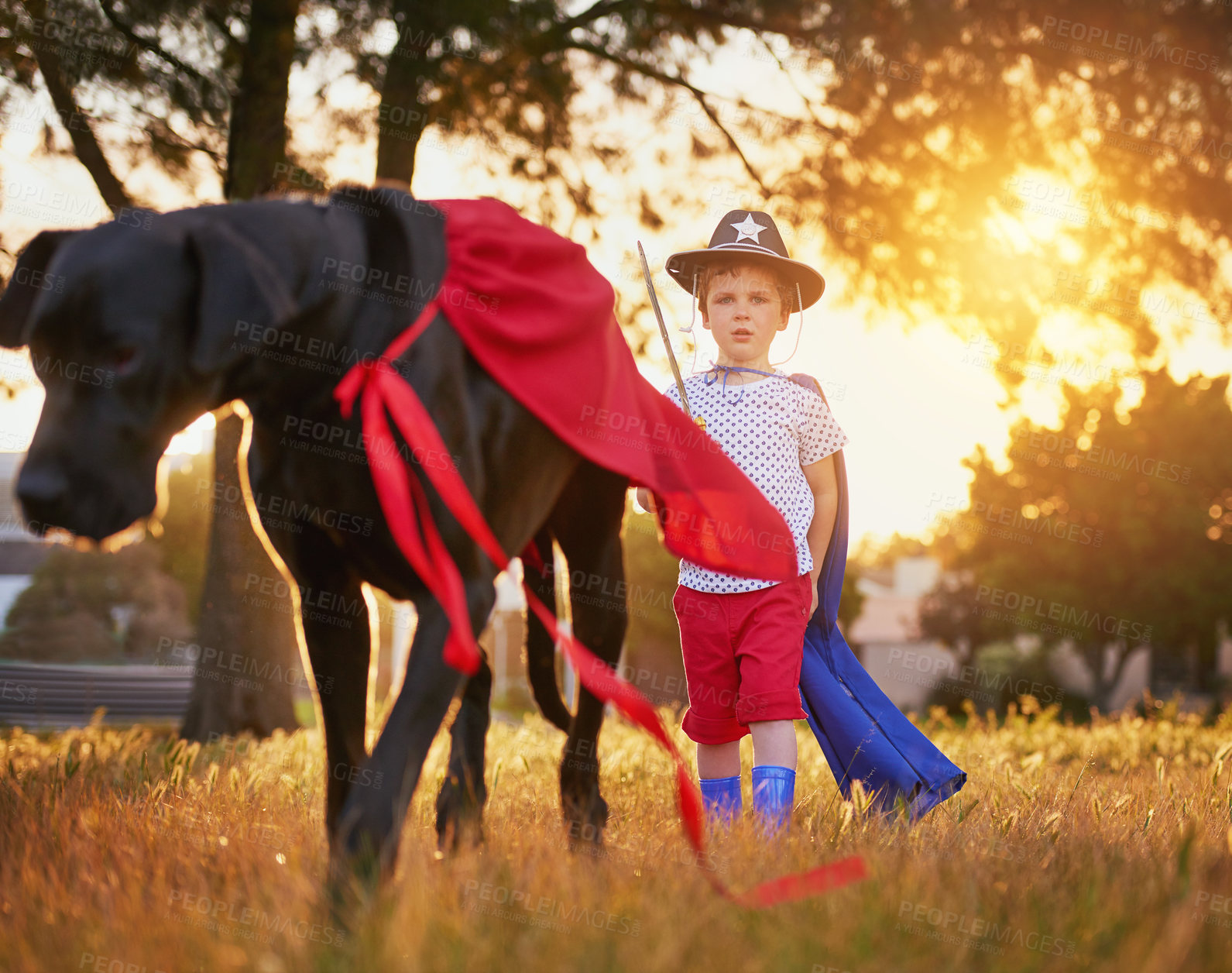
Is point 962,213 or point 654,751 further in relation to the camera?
point 962,213

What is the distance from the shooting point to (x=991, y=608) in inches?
1122

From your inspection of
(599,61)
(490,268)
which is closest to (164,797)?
(490,268)

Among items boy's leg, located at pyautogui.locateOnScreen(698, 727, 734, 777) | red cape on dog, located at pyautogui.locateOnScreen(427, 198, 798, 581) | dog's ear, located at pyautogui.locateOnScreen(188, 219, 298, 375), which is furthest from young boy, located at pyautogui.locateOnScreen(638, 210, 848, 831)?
dog's ear, located at pyautogui.locateOnScreen(188, 219, 298, 375)

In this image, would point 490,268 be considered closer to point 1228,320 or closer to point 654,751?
point 654,751

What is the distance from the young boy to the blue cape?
7cm

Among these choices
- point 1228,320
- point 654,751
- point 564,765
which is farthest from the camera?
point 1228,320

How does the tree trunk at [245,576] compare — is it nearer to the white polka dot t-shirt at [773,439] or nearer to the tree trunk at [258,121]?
the tree trunk at [258,121]

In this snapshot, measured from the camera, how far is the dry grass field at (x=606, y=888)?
1.62 metres

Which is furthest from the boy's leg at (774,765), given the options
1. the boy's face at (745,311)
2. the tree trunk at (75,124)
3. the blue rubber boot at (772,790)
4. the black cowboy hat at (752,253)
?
the tree trunk at (75,124)

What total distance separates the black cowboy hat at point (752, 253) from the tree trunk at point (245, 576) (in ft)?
12.6

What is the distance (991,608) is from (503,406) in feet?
94.7

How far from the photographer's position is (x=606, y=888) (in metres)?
1.99

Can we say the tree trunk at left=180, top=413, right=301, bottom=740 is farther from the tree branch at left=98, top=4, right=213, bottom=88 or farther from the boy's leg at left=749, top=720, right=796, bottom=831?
the boy's leg at left=749, top=720, right=796, bottom=831

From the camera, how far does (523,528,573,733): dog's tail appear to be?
2746 mm
